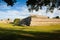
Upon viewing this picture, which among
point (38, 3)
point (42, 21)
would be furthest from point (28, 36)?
point (42, 21)

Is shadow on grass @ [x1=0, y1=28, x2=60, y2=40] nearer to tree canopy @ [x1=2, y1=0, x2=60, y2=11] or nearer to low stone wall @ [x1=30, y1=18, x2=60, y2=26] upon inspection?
tree canopy @ [x1=2, y1=0, x2=60, y2=11]

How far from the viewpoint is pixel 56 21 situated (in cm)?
7625

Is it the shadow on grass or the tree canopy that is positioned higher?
the tree canopy

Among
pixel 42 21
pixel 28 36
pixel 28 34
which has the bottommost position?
pixel 42 21

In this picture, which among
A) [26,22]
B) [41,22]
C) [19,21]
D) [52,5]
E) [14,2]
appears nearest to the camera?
[14,2]

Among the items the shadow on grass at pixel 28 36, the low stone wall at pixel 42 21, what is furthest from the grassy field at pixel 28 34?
the low stone wall at pixel 42 21

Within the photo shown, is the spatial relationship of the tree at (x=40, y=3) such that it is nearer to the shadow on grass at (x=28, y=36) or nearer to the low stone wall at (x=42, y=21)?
the shadow on grass at (x=28, y=36)

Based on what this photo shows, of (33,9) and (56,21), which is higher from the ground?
(33,9)

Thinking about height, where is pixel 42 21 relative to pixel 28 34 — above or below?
below

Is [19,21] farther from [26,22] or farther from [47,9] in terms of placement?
[47,9]

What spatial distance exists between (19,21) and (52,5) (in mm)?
63814

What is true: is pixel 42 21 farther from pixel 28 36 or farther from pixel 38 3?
pixel 38 3

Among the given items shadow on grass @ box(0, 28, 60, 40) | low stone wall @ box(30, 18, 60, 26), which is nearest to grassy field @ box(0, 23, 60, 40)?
shadow on grass @ box(0, 28, 60, 40)

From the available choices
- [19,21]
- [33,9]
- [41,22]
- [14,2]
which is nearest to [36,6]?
[33,9]
